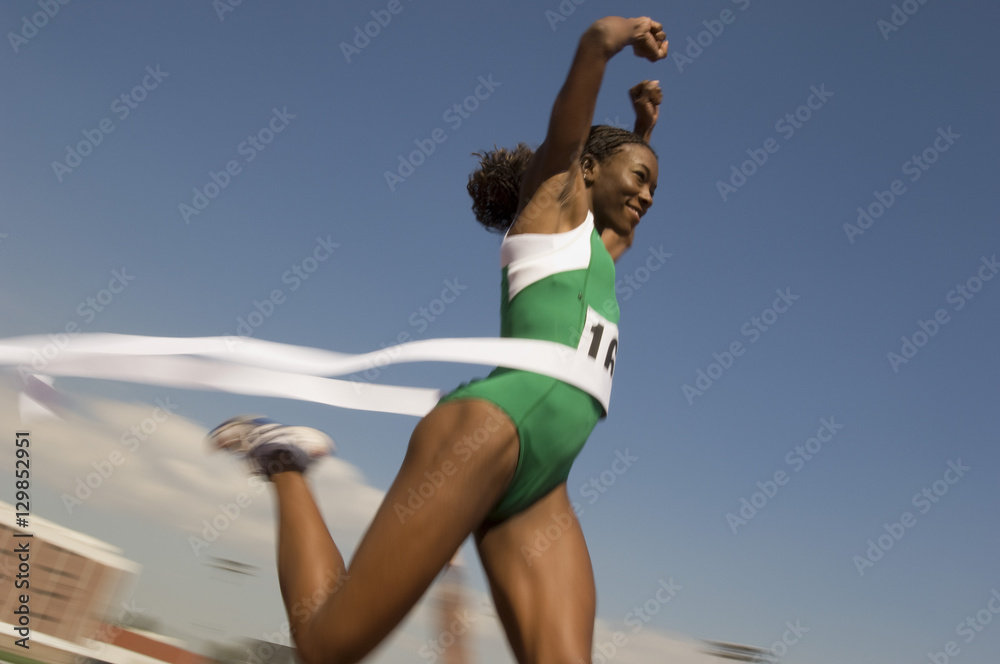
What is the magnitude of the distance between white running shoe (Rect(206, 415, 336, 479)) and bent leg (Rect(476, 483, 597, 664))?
65cm

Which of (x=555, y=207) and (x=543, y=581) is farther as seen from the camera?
(x=555, y=207)

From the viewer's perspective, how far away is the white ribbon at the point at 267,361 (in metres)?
2.24

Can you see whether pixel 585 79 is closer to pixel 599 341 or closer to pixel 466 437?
pixel 599 341

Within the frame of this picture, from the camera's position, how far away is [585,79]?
7.94 ft

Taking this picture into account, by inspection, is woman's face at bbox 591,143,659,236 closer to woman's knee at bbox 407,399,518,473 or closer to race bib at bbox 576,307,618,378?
race bib at bbox 576,307,618,378

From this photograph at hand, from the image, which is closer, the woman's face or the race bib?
the race bib

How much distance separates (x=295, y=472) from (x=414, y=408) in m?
0.55

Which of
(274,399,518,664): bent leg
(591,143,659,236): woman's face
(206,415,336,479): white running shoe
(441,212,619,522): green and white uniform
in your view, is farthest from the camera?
(591,143,659,236): woman's face

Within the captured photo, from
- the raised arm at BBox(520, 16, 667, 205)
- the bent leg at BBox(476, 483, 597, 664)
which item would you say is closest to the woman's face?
the raised arm at BBox(520, 16, 667, 205)

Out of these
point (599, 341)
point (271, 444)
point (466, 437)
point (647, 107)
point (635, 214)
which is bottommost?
point (271, 444)

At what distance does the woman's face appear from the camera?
294cm

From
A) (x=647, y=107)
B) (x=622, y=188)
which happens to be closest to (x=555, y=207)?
(x=622, y=188)

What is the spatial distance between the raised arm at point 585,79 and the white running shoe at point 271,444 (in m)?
1.21

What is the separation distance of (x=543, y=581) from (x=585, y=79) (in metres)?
1.62
